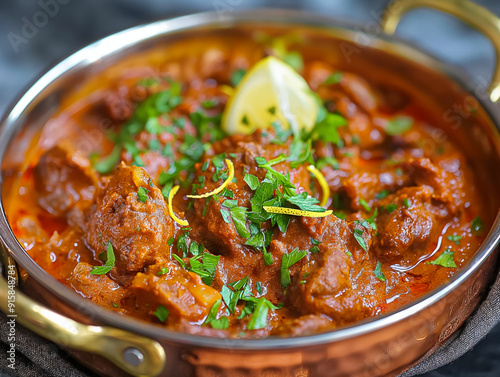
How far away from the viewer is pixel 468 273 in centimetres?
246

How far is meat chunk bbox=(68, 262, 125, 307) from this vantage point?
269 centimetres

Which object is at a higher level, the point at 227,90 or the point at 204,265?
the point at 227,90

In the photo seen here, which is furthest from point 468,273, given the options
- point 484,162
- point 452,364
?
point 484,162

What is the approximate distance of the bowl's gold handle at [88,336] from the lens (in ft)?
7.02

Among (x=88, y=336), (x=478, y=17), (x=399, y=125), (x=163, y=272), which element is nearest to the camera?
(x=88, y=336)

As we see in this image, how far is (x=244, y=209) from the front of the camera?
282 cm

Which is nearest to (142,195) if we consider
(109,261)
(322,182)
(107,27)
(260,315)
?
(109,261)

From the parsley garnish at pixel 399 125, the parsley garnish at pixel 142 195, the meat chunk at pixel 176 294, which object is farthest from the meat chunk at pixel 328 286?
the parsley garnish at pixel 399 125

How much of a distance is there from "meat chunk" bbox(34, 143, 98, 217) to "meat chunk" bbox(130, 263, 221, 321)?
952 millimetres

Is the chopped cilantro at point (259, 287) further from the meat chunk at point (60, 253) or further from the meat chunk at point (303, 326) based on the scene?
the meat chunk at point (60, 253)

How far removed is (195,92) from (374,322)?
2.32m

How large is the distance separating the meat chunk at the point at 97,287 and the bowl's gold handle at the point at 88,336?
460 millimetres

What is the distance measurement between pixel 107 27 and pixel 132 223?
2891 mm

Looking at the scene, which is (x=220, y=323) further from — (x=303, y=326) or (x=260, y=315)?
(x=303, y=326)
